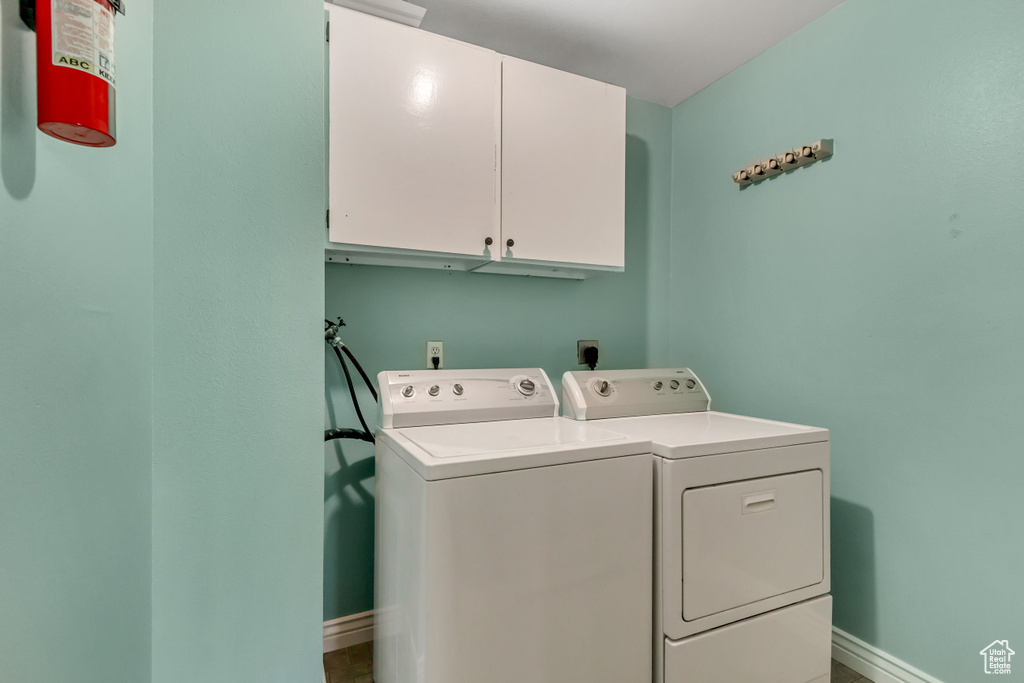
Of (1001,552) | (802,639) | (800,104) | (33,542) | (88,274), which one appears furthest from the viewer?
(800,104)

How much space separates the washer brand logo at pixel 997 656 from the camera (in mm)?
1389

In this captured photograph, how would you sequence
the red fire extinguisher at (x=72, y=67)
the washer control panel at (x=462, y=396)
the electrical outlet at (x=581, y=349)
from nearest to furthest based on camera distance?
the red fire extinguisher at (x=72, y=67) → the washer control panel at (x=462, y=396) → the electrical outlet at (x=581, y=349)

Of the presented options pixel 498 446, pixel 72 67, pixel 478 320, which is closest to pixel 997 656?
pixel 498 446

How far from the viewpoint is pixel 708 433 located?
1.58 meters

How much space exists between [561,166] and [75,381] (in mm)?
1611

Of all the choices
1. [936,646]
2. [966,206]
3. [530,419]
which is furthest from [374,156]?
[936,646]

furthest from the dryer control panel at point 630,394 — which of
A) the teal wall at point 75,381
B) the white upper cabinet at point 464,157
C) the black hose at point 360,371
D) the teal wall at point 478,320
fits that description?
the teal wall at point 75,381

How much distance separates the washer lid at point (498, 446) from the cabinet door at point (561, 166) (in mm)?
676

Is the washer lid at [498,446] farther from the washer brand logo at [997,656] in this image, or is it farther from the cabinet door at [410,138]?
the washer brand logo at [997,656]

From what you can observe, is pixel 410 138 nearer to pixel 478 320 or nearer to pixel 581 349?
pixel 478 320

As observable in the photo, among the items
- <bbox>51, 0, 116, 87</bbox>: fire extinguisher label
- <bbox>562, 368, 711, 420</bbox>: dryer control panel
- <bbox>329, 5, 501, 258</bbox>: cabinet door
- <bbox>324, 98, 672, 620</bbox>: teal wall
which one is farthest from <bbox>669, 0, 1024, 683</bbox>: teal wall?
<bbox>51, 0, 116, 87</bbox>: fire extinguisher label

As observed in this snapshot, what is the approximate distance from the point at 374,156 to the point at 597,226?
907 mm

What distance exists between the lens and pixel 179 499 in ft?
4.01

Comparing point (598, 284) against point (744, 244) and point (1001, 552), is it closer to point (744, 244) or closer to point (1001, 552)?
point (744, 244)
